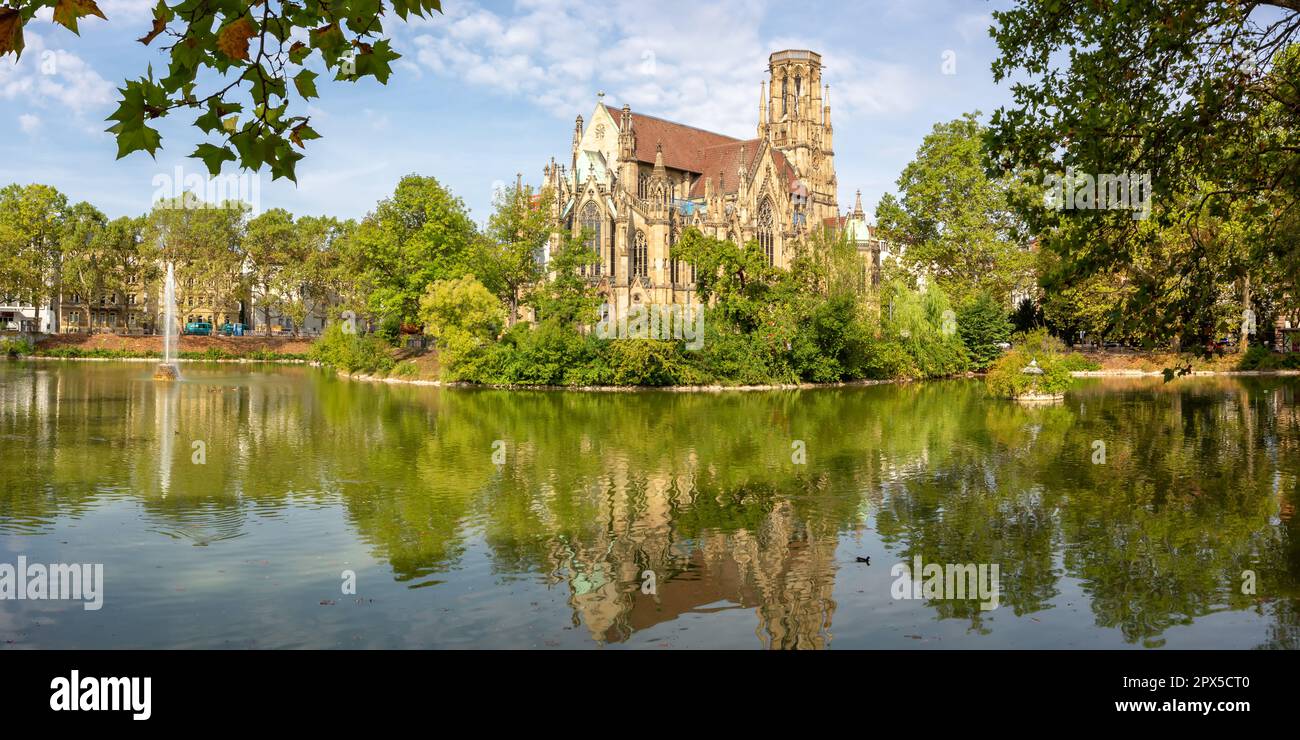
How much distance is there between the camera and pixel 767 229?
89375mm

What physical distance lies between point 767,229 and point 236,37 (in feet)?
282

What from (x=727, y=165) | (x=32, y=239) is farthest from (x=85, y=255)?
(x=727, y=165)

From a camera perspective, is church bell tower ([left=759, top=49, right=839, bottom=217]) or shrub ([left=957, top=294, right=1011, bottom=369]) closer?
shrub ([left=957, top=294, right=1011, bottom=369])

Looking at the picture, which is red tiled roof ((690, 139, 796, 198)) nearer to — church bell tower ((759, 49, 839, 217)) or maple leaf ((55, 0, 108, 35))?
church bell tower ((759, 49, 839, 217))

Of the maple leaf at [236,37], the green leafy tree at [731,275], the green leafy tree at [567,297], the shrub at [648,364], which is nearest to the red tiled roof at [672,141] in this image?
the green leafy tree at [567,297]

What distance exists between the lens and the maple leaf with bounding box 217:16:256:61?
5.10m

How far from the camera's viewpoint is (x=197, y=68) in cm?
538

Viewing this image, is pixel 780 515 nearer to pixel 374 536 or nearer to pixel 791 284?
pixel 374 536

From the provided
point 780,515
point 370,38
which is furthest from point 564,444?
point 370,38

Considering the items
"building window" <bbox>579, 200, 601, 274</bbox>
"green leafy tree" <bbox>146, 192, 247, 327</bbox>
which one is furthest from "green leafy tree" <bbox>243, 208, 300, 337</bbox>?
"building window" <bbox>579, 200, 601, 274</bbox>

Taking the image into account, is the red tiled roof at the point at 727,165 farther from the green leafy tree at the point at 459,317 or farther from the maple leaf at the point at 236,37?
the maple leaf at the point at 236,37

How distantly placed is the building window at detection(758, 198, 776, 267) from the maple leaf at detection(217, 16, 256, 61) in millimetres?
84750

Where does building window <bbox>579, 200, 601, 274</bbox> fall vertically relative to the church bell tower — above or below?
below

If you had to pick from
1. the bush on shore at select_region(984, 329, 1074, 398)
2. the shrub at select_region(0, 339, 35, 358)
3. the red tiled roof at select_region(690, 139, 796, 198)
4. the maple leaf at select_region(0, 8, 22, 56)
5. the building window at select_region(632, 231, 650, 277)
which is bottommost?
the bush on shore at select_region(984, 329, 1074, 398)
